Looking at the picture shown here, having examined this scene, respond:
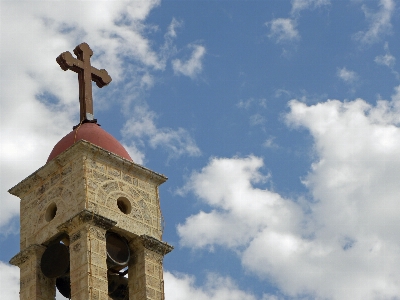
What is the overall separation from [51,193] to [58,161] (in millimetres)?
742

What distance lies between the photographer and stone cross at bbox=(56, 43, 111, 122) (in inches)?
1148

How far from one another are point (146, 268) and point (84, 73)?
214 inches

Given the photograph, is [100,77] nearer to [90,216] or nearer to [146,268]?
[90,216]

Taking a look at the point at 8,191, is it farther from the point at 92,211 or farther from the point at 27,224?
the point at 92,211

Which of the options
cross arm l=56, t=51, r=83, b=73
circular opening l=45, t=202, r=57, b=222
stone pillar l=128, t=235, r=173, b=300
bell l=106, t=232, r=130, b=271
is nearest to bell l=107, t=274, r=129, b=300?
bell l=106, t=232, r=130, b=271

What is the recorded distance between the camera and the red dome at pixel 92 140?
2784 cm

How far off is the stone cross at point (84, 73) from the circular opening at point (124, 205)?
248cm

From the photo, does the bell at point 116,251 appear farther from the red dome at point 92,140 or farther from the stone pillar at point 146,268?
the red dome at point 92,140

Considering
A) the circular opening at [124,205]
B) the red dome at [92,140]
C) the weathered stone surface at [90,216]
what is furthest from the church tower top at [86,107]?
the circular opening at [124,205]

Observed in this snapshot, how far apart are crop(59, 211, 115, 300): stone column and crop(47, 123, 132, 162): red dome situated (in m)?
2.10

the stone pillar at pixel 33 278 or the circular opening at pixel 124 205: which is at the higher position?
the circular opening at pixel 124 205

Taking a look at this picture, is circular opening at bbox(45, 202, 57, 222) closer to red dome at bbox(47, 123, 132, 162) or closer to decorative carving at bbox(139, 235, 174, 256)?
red dome at bbox(47, 123, 132, 162)

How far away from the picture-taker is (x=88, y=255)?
2581 centimetres

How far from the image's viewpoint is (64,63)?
95.8 feet
